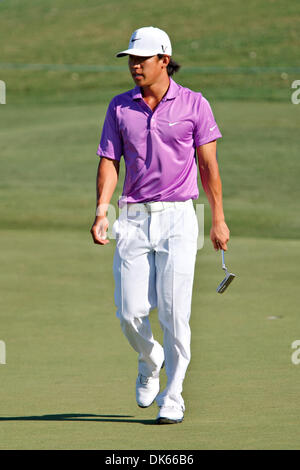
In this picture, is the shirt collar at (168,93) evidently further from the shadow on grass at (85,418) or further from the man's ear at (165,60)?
the shadow on grass at (85,418)

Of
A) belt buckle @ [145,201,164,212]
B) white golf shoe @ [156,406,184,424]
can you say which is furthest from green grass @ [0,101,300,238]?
white golf shoe @ [156,406,184,424]

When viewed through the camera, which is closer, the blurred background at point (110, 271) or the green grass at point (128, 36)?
the blurred background at point (110, 271)

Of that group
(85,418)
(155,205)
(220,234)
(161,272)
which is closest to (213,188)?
(220,234)

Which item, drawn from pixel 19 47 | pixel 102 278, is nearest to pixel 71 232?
pixel 102 278

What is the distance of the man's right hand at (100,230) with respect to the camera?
582 centimetres

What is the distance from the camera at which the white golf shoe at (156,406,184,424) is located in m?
5.74

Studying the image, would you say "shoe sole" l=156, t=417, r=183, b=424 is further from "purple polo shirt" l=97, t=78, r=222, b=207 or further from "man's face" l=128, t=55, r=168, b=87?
→ "man's face" l=128, t=55, r=168, b=87

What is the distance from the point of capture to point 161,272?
19.3 feet

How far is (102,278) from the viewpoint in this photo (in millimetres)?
11133

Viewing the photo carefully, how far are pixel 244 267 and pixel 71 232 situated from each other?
3.47m

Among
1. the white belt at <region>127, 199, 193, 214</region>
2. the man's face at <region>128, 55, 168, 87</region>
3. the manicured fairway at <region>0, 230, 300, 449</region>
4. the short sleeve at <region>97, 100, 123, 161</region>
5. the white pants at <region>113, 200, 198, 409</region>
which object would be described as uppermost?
the man's face at <region>128, 55, 168, 87</region>

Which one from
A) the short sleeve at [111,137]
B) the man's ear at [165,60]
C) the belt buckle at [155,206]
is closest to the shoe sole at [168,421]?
the belt buckle at [155,206]

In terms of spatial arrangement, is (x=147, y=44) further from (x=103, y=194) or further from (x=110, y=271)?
(x=110, y=271)
